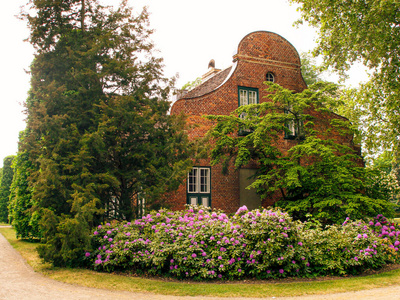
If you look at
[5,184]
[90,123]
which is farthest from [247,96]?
[5,184]

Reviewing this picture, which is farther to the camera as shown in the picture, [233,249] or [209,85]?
[209,85]

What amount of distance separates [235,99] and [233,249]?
9605 mm

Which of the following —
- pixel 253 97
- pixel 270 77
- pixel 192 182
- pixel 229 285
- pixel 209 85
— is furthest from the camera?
pixel 270 77

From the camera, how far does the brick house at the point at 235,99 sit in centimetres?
Result: 1484

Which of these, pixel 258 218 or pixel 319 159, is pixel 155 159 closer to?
pixel 258 218

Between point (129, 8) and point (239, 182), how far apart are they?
9.03 metres

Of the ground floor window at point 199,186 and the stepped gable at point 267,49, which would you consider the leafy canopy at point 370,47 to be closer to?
the stepped gable at point 267,49

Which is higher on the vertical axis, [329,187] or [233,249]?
[329,187]

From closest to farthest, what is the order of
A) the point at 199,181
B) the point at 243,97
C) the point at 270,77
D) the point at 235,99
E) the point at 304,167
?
the point at 304,167 < the point at 199,181 < the point at 235,99 < the point at 243,97 < the point at 270,77

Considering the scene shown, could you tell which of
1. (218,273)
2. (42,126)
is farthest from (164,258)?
(42,126)

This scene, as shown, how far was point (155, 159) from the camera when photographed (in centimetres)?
1017

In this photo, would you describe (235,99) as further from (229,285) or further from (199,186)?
(229,285)

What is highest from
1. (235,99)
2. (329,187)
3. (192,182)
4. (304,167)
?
(235,99)

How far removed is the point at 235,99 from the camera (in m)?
16.2
